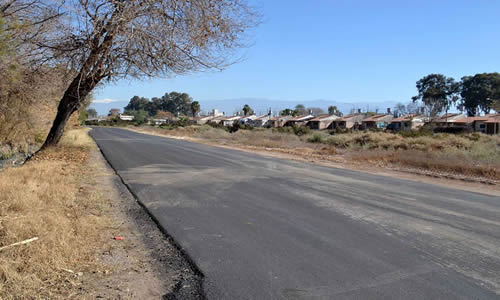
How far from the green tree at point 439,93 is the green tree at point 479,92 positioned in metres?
2.97

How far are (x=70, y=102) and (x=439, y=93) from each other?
110 m

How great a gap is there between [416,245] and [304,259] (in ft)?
6.17

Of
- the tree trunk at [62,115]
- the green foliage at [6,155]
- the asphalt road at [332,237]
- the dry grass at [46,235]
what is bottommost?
the green foliage at [6,155]

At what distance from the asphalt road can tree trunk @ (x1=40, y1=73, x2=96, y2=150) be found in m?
5.76

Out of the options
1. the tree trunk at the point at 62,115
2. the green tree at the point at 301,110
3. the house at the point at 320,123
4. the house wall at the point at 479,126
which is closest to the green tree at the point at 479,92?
the house wall at the point at 479,126

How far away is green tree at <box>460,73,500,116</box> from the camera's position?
97938mm

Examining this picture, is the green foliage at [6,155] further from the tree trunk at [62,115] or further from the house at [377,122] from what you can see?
the house at [377,122]

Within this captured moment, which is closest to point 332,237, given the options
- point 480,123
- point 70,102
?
point 70,102

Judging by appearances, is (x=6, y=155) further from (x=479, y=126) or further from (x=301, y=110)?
(x=301, y=110)

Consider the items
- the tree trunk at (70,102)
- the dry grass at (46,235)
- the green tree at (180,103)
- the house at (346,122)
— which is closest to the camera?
the dry grass at (46,235)

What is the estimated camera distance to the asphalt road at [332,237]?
4656 mm

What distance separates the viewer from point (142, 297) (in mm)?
4371

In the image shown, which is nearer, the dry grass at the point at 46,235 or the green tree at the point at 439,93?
the dry grass at the point at 46,235

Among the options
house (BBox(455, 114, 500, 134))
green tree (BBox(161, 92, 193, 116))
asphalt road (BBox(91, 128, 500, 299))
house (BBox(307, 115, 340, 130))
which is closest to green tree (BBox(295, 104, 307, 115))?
house (BBox(307, 115, 340, 130))
